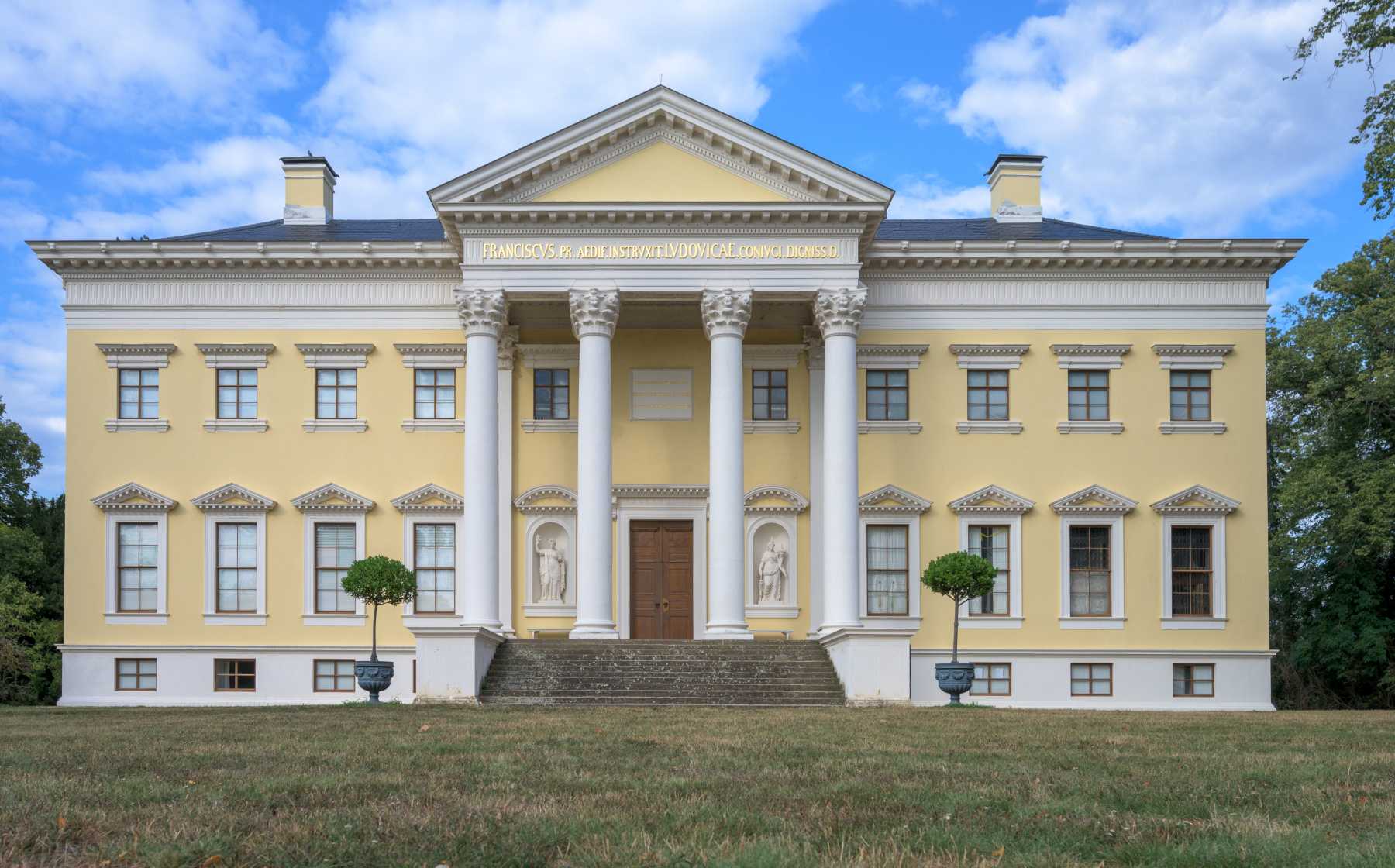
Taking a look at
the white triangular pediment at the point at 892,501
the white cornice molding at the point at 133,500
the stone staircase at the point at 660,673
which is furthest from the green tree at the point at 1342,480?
the white cornice molding at the point at 133,500

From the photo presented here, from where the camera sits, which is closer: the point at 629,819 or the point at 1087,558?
the point at 629,819

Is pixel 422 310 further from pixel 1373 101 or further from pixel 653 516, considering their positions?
pixel 1373 101

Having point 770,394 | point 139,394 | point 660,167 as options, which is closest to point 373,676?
point 139,394

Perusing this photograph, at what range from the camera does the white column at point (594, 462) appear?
89.3ft

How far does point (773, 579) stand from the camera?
3072cm

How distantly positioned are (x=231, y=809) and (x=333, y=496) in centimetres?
2376

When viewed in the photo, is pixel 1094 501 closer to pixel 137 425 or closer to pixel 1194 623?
pixel 1194 623

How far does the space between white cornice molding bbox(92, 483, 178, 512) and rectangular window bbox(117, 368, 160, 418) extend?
174 centimetres

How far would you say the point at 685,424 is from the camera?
31391 mm

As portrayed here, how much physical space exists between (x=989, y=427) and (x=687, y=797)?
932 inches

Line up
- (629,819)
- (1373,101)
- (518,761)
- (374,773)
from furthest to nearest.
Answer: (1373,101)
(518,761)
(374,773)
(629,819)

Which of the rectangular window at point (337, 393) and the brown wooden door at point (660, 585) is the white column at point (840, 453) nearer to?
the brown wooden door at point (660, 585)

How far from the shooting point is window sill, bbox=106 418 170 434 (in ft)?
99.9

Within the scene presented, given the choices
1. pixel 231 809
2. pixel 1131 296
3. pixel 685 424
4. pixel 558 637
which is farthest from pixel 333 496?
pixel 231 809
